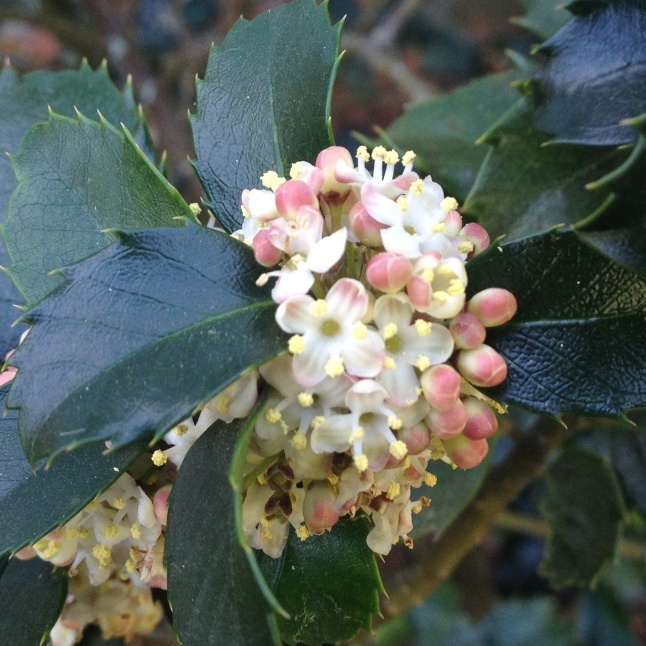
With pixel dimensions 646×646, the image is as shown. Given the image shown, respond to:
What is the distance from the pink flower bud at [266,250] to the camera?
1.89 ft

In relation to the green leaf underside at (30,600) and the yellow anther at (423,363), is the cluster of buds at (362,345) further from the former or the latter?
the green leaf underside at (30,600)

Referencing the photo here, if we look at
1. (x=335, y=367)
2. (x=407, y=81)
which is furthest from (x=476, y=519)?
(x=407, y=81)

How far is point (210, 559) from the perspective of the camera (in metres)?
0.58

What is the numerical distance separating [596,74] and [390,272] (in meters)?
0.40

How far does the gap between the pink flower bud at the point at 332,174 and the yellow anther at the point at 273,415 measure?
0.19m

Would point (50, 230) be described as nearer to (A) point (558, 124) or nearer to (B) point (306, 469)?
(B) point (306, 469)

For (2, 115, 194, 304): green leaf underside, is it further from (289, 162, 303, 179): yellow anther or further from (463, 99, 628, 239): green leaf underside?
(463, 99, 628, 239): green leaf underside

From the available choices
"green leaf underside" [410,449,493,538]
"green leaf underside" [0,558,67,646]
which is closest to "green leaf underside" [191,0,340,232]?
"green leaf underside" [0,558,67,646]

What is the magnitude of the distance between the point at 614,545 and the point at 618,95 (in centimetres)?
76

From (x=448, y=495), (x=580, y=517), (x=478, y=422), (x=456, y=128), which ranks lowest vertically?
(x=580, y=517)

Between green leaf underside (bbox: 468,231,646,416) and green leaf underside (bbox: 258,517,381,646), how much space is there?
0.22 meters

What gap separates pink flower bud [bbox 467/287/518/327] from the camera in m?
0.59

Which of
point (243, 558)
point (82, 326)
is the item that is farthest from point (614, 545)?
point (82, 326)

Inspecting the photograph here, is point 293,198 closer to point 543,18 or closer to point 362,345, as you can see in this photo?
point 362,345
